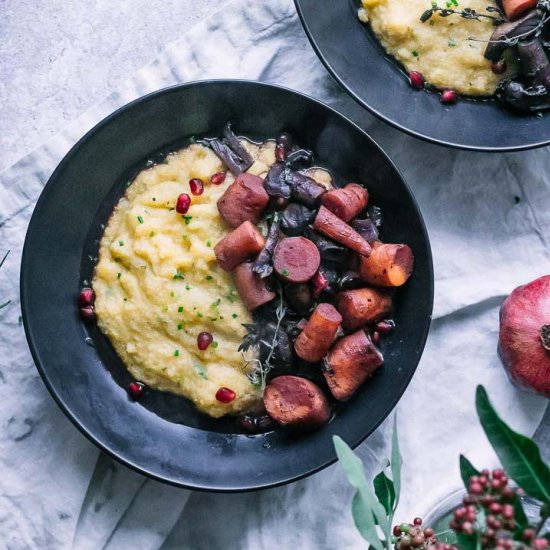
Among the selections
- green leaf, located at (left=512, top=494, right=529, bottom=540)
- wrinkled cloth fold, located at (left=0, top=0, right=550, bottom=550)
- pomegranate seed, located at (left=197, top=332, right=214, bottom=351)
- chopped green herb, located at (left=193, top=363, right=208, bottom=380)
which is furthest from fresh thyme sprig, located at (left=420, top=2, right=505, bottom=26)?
green leaf, located at (left=512, top=494, right=529, bottom=540)

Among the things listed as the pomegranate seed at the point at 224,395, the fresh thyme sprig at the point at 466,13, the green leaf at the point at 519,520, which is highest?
the fresh thyme sprig at the point at 466,13

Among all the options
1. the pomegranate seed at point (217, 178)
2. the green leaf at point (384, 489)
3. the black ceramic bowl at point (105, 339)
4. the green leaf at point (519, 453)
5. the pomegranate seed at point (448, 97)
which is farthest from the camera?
the pomegranate seed at point (448, 97)

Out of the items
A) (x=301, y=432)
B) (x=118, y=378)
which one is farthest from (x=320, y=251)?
(x=118, y=378)

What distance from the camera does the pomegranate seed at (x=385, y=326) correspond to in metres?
3.70

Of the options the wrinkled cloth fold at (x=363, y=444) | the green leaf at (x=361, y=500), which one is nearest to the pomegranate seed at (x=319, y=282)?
the wrinkled cloth fold at (x=363, y=444)

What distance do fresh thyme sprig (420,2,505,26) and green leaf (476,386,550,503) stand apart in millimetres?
2054

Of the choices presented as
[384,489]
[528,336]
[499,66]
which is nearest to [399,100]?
[499,66]

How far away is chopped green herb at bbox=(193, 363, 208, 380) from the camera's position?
3.62m

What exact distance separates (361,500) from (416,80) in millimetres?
2002

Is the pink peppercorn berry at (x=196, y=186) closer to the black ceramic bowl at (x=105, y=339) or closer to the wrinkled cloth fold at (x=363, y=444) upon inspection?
the black ceramic bowl at (x=105, y=339)

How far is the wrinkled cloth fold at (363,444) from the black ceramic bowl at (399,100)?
0.10 meters

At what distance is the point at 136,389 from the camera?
12.1 ft

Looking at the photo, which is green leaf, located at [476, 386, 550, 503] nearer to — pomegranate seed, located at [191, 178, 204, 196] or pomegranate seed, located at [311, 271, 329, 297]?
pomegranate seed, located at [311, 271, 329, 297]

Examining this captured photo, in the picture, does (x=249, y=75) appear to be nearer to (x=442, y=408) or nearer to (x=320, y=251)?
(x=320, y=251)
